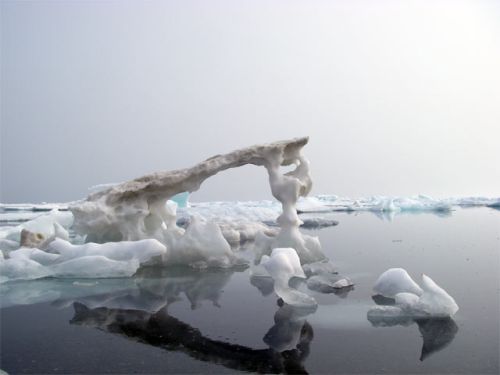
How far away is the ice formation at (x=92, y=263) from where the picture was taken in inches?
260

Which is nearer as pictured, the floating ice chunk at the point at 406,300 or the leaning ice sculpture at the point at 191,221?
the floating ice chunk at the point at 406,300

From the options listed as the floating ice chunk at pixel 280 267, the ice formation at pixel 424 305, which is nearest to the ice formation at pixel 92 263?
the floating ice chunk at pixel 280 267

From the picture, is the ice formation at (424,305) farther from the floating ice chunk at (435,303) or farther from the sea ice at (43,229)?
the sea ice at (43,229)

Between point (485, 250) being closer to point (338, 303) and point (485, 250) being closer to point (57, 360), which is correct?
point (338, 303)

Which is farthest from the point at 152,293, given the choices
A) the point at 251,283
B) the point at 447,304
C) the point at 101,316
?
the point at 447,304

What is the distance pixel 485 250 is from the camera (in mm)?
9164

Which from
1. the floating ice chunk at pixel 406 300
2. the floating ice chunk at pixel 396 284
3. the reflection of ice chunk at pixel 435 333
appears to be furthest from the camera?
the floating ice chunk at pixel 396 284

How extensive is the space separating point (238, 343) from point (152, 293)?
241cm

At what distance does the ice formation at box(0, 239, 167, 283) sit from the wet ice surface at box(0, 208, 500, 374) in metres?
0.17

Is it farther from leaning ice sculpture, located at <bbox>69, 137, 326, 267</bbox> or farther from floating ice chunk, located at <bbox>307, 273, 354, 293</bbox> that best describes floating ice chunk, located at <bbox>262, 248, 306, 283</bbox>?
leaning ice sculpture, located at <bbox>69, 137, 326, 267</bbox>

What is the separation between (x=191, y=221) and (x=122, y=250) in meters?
1.73

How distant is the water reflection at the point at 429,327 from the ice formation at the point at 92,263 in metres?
3.68

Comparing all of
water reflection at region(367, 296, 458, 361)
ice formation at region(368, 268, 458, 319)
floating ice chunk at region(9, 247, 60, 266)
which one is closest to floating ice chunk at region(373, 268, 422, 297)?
ice formation at region(368, 268, 458, 319)

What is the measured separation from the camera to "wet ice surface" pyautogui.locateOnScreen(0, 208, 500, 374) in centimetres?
330
